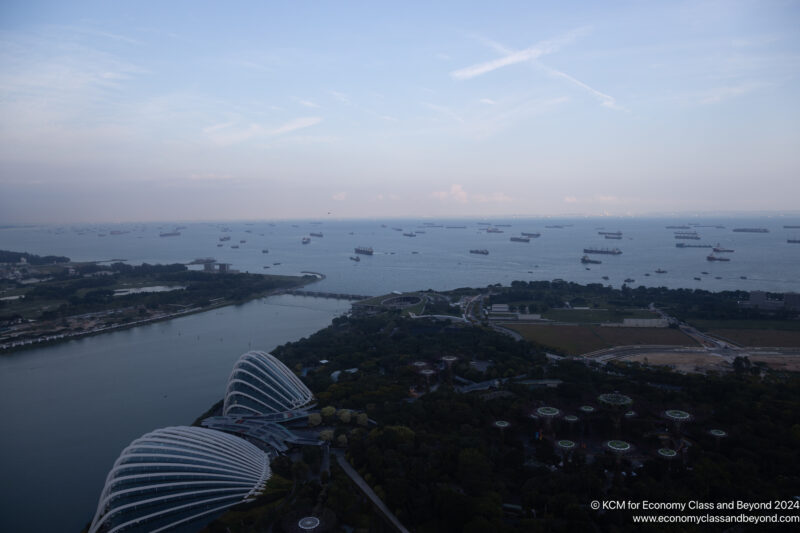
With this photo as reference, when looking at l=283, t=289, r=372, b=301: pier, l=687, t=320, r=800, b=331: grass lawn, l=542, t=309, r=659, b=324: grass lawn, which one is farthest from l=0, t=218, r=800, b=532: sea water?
l=687, t=320, r=800, b=331: grass lawn

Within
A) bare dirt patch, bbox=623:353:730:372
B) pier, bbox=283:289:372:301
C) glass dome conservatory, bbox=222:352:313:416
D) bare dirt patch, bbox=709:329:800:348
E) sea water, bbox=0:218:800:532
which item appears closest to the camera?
sea water, bbox=0:218:800:532

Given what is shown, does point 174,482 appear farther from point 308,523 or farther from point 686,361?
point 686,361

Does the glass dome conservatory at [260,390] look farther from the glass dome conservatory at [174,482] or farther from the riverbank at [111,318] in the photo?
the riverbank at [111,318]

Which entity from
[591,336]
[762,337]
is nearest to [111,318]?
[591,336]

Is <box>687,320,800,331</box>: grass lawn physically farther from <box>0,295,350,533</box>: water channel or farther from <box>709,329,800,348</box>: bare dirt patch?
<box>0,295,350,533</box>: water channel

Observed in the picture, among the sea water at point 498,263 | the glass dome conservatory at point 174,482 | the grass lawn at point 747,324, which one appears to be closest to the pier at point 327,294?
the sea water at point 498,263

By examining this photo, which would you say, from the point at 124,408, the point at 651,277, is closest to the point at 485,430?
the point at 124,408
